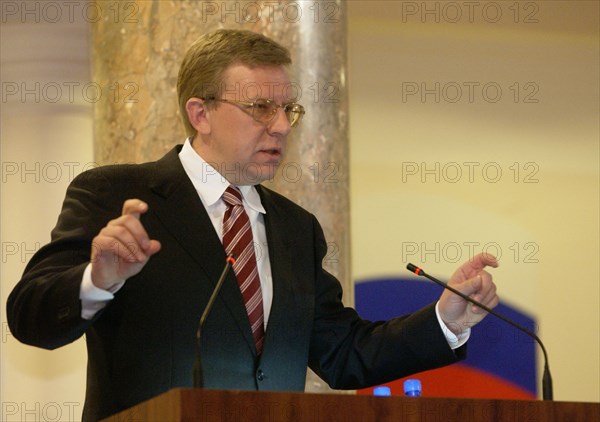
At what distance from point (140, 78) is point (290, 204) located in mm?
1165

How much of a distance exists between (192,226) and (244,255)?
16cm

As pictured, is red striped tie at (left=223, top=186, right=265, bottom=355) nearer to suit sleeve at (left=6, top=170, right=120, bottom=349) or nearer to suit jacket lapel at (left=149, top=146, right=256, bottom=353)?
suit jacket lapel at (left=149, top=146, right=256, bottom=353)

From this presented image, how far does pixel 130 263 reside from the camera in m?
2.48

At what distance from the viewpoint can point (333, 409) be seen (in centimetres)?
224

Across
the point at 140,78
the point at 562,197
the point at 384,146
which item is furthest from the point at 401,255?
the point at 140,78

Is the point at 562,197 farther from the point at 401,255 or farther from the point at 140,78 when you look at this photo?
the point at 140,78

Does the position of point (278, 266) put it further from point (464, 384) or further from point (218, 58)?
point (464, 384)

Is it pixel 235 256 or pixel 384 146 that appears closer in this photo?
pixel 235 256

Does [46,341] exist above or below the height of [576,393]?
above

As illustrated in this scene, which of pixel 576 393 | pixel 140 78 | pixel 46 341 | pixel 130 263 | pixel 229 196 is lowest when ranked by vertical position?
pixel 576 393

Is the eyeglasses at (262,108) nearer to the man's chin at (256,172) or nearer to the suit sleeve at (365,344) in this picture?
the man's chin at (256,172)

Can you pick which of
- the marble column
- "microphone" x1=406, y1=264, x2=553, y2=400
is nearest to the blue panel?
the marble column

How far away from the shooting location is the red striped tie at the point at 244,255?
3049 mm

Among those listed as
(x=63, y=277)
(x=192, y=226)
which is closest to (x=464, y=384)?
(x=192, y=226)
